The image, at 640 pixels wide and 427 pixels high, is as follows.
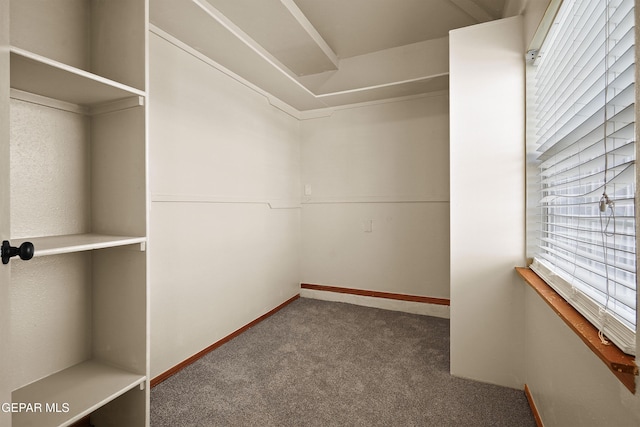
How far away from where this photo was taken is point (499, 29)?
1827 millimetres

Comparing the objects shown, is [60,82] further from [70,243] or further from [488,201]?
[488,201]

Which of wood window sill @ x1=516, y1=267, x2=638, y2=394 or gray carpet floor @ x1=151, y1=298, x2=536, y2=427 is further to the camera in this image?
gray carpet floor @ x1=151, y1=298, x2=536, y2=427

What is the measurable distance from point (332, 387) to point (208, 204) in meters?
1.51

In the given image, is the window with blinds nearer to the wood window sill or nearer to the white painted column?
the wood window sill

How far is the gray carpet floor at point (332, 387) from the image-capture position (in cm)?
158

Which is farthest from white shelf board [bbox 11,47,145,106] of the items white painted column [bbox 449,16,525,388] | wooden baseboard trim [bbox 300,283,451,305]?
wooden baseboard trim [bbox 300,283,451,305]

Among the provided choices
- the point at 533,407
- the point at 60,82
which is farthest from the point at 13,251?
the point at 533,407

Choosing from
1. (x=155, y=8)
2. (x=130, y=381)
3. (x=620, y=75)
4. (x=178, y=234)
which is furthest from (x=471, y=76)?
(x=130, y=381)

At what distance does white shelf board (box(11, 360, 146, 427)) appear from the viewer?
42.2 inches

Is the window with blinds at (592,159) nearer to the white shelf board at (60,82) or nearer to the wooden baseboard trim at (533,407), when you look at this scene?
the wooden baseboard trim at (533,407)

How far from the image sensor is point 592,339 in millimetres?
899

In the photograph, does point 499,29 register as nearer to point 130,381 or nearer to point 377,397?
point 377,397

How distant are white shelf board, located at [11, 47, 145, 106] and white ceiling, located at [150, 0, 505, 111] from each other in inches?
25.6

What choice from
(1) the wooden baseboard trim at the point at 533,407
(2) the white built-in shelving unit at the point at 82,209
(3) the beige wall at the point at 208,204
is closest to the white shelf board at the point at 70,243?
(2) the white built-in shelving unit at the point at 82,209
